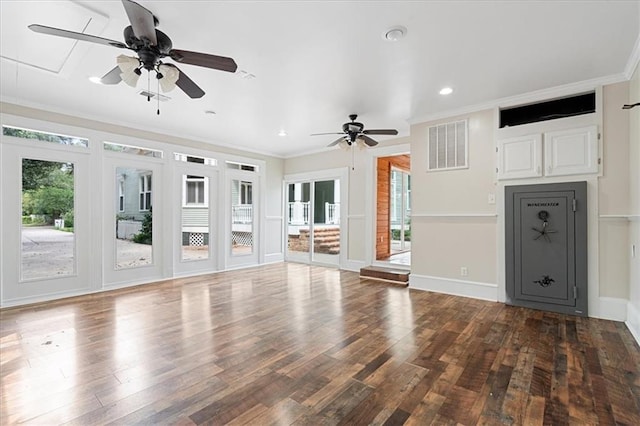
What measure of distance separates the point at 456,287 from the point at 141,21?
4844 mm

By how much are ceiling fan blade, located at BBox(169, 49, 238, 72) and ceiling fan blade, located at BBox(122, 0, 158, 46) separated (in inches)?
6.5

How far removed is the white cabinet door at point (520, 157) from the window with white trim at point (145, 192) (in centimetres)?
578

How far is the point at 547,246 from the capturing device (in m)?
3.90

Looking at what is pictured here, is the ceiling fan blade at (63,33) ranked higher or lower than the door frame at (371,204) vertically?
higher

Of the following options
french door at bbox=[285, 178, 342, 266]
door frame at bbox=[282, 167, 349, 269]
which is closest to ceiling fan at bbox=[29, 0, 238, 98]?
door frame at bbox=[282, 167, 349, 269]

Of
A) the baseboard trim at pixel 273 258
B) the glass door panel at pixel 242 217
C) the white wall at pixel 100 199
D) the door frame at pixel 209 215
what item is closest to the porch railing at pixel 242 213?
the glass door panel at pixel 242 217

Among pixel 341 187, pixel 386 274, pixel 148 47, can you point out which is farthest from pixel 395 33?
pixel 341 187

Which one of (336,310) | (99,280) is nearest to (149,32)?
(336,310)

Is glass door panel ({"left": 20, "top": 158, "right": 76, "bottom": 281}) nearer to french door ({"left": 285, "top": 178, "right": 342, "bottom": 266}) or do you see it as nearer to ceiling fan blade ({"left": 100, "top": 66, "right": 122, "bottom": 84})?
ceiling fan blade ({"left": 100, "top": 66, "right": 122, "bottom": 84})

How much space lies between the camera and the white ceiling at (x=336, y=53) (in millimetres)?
2377

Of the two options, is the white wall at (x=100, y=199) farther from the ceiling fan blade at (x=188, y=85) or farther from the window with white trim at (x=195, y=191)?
the ceiling fan blade at (x=188, y=85)

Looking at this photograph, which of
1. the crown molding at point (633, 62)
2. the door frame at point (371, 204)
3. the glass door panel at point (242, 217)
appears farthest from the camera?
the glass door panel at point (242, 217)

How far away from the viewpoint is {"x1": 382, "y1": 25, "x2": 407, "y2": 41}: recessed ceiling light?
102 inches

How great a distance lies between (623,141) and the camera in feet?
11.4
